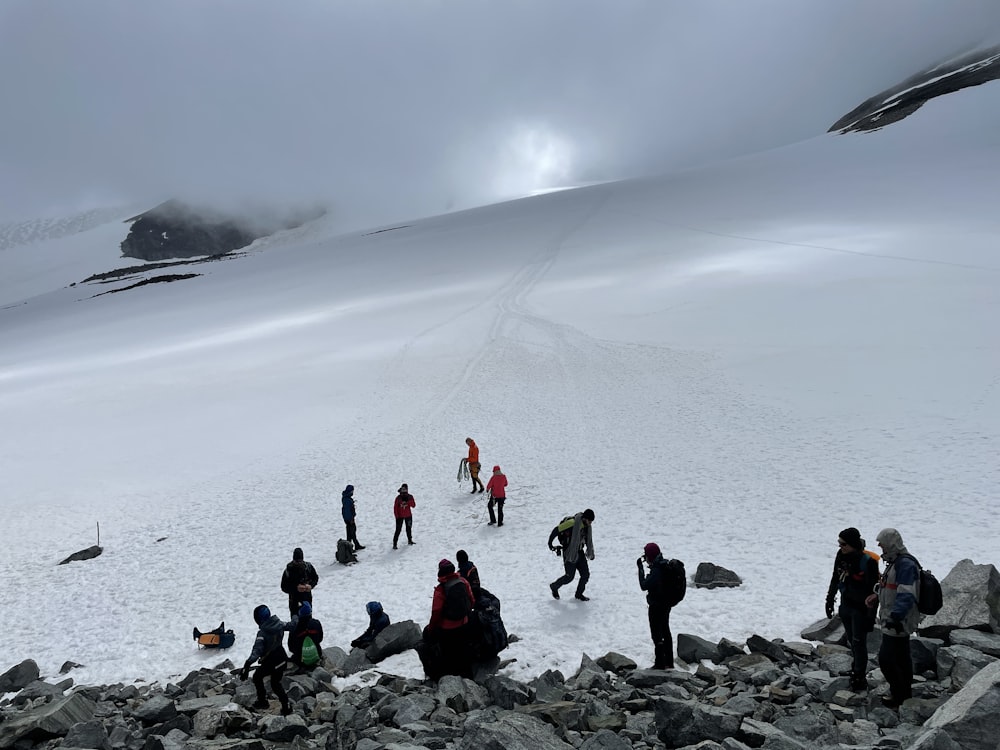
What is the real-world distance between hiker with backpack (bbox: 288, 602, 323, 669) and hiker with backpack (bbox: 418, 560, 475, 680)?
5.09 ft

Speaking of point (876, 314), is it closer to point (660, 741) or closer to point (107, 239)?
point (660, 741)

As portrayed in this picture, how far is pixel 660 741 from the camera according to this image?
6.39 metres

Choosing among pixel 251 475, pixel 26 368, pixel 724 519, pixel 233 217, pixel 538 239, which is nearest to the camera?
pixel 724 519

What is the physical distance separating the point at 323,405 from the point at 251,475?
253 inches

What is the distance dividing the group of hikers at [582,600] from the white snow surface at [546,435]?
2.89 feet

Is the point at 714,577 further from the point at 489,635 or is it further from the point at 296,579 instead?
the point at 296,579

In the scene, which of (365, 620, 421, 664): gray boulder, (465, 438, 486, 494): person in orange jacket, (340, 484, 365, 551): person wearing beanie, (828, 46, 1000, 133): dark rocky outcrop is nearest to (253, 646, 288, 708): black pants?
(365, 620, 421, 664): gray boulder

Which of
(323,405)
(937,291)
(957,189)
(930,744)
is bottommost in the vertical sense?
(930,744)

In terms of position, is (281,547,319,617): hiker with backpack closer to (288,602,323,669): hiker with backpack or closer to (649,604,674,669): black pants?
(288,602,323,669): hiker with backpack

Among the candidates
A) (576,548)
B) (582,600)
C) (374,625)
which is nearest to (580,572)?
(576,548)

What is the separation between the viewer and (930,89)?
8356 centimetres

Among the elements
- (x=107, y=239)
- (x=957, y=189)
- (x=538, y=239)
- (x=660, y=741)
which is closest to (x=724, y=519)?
(x=660, y=741)

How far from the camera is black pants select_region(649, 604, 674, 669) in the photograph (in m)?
8.37

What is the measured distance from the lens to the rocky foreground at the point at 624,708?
609 cm
